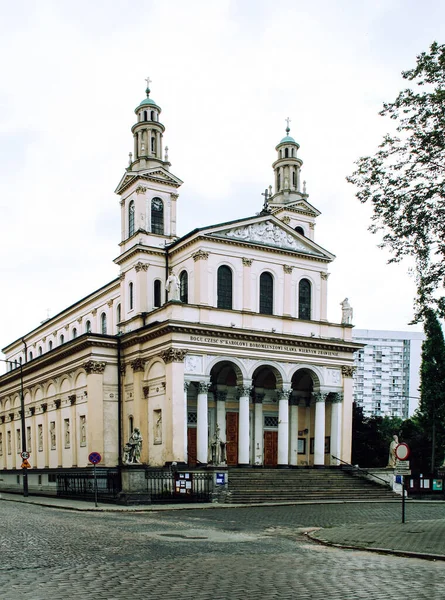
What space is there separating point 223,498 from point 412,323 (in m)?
16.6

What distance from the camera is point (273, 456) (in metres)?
44.9

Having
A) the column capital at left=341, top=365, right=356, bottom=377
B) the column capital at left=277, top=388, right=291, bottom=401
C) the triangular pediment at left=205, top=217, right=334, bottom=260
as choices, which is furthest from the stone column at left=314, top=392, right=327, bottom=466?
the triangular pediment at left=205, top=217, right=334, bottom=260

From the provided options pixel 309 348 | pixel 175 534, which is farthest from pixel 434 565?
pixel 309 348

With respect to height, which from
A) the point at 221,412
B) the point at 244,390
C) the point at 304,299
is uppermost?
the point at 304,299

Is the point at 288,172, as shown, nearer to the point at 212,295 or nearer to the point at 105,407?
the point at 212,295

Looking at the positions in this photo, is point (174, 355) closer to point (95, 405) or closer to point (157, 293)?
point (157, 293)

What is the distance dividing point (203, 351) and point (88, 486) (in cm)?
953

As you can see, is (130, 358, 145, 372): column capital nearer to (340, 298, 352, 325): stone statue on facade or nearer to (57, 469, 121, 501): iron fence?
(57, 469, 121, 501): iron fence

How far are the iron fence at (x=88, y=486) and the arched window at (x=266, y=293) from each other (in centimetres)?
1341

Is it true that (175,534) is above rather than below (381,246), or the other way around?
below

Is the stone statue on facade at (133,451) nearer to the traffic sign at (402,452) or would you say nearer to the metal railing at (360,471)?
the traffic sign at (402,452)

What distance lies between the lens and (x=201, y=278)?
136 feet

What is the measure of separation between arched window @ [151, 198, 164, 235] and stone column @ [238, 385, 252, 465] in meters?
11.9

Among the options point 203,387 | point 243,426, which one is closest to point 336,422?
point 243,426
